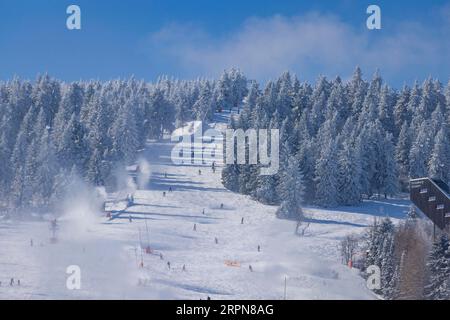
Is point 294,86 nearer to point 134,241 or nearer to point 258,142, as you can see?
point 258,142

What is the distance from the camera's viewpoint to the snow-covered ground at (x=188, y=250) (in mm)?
37062

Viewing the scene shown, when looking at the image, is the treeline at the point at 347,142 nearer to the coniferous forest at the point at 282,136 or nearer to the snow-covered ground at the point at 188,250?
the coniferous forest at the point at 282,136

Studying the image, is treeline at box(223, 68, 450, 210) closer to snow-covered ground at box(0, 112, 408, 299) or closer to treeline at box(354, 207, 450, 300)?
snow-covered ground at box(0, 112, 408, 299)

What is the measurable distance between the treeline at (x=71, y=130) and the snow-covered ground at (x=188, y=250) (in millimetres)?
5518

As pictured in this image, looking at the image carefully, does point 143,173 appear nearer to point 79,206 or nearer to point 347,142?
point 79,206

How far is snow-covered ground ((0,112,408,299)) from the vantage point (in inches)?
1459

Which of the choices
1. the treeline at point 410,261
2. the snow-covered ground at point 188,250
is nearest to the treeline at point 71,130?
the snow-covered ground at point 188,250

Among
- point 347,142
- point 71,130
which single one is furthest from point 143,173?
point 347,142

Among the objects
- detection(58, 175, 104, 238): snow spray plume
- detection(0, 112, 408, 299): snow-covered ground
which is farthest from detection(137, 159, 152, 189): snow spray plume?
detection(58, 175, 104, 238): snow spray plume

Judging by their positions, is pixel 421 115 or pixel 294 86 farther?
pixel 294 86

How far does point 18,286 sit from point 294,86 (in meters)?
68.4

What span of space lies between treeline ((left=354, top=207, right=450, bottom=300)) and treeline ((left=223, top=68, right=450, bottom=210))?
15485mm
